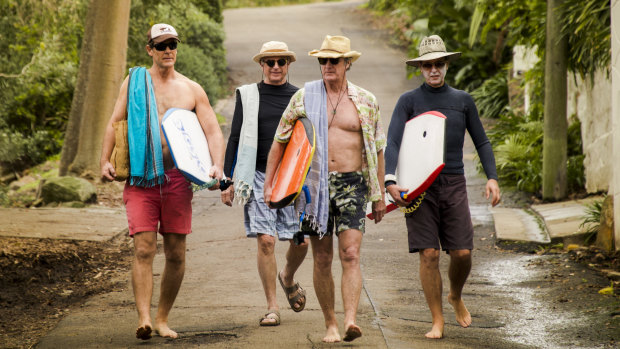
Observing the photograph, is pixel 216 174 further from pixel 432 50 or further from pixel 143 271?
pixel 432 50

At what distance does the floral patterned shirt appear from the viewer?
6086 millimetres

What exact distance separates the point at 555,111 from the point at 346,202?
7184mm

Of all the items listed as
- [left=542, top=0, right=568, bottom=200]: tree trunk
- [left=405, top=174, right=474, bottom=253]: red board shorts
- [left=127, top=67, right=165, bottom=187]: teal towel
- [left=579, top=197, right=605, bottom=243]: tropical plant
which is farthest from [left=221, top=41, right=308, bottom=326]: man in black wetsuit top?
[left=542, top=0, right=568, bottom=200]: tree trunk

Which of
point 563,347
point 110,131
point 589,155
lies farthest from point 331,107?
point 589,155

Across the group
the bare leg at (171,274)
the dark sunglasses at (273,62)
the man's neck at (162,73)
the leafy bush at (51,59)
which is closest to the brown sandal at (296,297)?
the bare leg at (171,274)

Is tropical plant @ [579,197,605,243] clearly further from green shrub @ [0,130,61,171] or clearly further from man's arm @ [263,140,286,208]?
green shrub @ [0,130,61,171]

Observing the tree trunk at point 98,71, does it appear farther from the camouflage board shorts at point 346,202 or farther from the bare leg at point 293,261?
the camouflage board shorts at point 346,202

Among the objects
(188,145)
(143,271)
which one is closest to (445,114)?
(188,145)

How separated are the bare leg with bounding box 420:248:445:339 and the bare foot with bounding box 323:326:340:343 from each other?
0.73m

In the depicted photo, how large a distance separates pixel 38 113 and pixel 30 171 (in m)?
1.81

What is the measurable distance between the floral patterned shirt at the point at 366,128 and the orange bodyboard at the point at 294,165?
7 cm

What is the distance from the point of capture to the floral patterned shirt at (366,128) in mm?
6086

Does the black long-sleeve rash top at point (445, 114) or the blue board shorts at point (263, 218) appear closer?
the black long-sleeve rash top at point (445, 114)

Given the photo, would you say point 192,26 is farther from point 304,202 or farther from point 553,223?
point 304,202
